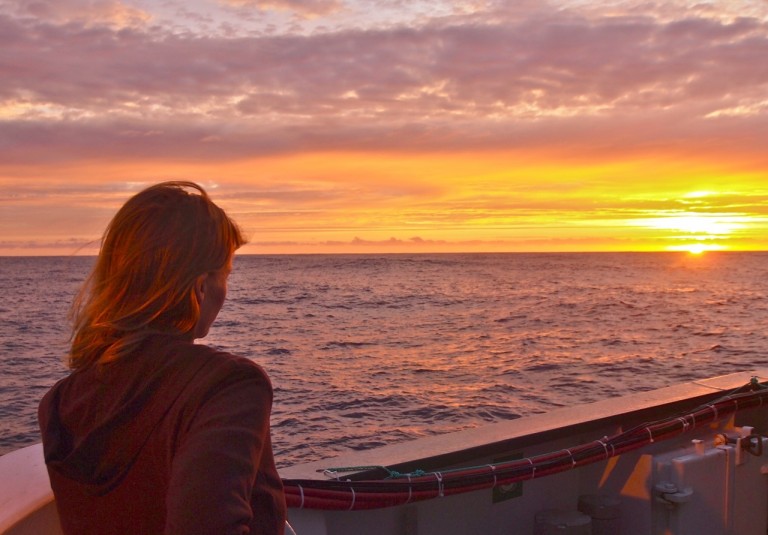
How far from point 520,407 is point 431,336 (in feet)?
45.9

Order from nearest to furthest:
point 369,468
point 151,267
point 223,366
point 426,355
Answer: point 223,366 → point 151,267 → point 369,468 → point 426,355

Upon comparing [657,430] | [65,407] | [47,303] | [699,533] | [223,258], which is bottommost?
[47,303]

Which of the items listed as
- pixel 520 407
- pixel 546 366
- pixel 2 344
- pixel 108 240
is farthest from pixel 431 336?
pixel 108 240

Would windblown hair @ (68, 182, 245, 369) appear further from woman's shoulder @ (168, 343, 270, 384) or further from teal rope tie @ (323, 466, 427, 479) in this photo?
teal rope tie @ (323, 466, 427, 479)

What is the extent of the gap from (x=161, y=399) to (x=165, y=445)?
6 centimetres

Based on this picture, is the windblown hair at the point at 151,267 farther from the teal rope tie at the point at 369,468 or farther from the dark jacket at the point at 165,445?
the teal rope tie at the point at 369,468

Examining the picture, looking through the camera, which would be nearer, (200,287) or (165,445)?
(165,445)

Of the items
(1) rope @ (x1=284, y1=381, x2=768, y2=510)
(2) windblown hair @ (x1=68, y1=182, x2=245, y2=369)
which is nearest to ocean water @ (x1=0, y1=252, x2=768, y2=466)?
(2) windblown hair @ (x1=68, y1=182, x2=245, y2=369)

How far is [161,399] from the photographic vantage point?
3.17 feet

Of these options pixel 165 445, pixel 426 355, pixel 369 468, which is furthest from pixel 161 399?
pixel 426 355

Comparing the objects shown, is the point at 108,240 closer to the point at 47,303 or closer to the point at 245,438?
the point at 245,438

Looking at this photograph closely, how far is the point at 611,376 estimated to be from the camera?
19547 millimetres

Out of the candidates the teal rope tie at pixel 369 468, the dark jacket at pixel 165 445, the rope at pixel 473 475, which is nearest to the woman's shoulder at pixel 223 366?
the dark jacket at pixel 165 445

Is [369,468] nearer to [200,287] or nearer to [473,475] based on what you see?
[473,475]
